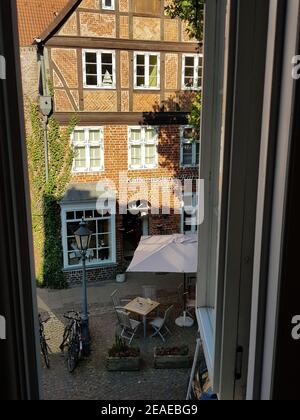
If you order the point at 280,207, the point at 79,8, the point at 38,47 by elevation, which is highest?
the point at 79,8

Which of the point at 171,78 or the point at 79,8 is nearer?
the point at 79,8

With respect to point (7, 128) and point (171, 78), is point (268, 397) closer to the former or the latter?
point (7, 128)

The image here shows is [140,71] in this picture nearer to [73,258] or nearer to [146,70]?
[146,70]

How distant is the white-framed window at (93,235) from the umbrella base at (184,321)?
1906 millimetres

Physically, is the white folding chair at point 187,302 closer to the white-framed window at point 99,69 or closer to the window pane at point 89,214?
the window pane at point 89,214

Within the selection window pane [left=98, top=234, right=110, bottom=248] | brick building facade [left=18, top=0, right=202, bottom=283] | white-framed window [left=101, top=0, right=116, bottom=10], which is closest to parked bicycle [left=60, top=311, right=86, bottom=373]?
brick building facade [left=18, top=0, right=202, bottom=283]

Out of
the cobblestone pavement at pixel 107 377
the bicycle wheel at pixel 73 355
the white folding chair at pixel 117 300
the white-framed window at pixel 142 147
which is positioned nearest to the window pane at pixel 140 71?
the white-framed window at pixel 142 147

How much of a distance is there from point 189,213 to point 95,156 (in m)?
1.91

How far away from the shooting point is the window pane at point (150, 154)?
23.7 ft

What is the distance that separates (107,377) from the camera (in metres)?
4.50

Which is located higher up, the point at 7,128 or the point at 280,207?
the point at 7,128

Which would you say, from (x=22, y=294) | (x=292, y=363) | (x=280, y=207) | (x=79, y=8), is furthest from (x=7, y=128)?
(x=79, y=8)
